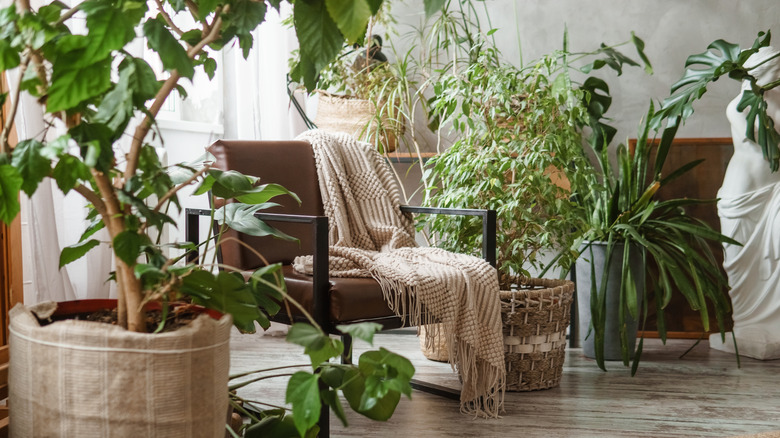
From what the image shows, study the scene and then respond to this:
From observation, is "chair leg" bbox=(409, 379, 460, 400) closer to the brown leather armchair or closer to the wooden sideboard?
the brown leather armchair

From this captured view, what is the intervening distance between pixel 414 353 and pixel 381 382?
211 centimetres

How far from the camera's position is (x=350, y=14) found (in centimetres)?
86

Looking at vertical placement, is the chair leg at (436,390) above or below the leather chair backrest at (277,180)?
below

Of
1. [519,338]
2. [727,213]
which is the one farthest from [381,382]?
[727,213]

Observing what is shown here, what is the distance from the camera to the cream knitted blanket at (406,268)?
2135 millimetres

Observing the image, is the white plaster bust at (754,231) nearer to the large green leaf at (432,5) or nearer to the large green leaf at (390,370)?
the large green leaf at (390,370)

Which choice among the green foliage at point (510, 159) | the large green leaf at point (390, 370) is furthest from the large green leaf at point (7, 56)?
the green foliage at point (510, 159)

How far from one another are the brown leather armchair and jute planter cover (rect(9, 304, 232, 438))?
88 cm

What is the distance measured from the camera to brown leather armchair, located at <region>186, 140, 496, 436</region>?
1977 mm

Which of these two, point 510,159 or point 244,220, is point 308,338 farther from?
point 510,159

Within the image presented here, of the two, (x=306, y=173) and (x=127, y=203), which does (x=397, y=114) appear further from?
(x=127, y=203)

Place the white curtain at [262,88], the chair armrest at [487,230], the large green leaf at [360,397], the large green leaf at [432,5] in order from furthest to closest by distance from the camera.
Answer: the white curtain at [262,88]
the chair armrest at [487,230]
the large green leaf at [360,397]
the large green leaf at [432,5]

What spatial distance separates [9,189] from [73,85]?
17cm

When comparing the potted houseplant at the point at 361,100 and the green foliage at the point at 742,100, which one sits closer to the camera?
the green foliage at the point at 742,100
